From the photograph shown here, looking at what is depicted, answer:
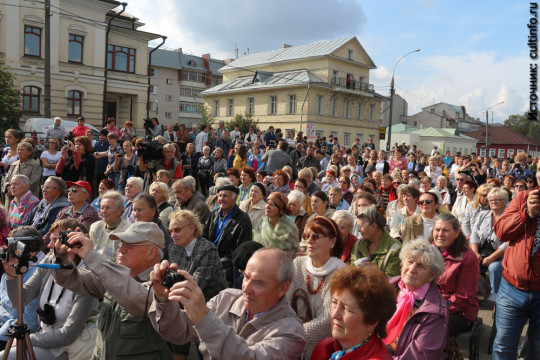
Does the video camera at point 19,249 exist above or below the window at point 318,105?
below

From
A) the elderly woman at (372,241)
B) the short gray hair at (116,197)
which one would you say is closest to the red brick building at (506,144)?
the elderly woman at (372,241)

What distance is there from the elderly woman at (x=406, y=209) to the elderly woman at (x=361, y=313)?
163 inches

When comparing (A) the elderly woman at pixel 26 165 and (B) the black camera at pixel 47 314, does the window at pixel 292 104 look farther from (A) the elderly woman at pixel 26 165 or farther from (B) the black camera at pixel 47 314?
(B) the black camera at pixel 47 314

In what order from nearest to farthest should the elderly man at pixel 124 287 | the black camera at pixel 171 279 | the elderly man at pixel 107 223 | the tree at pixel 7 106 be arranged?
the black camera at pixel 171 279
the elderly man at pixel 124 287
the elderly man at pixel 107 223
the tree at pixel 7 106

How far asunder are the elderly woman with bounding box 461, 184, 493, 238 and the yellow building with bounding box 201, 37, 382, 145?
36.0m

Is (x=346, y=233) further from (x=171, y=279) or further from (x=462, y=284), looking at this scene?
(x=171, y=279)

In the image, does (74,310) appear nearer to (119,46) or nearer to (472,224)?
(472,224)

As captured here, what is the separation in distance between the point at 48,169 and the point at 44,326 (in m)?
6.66

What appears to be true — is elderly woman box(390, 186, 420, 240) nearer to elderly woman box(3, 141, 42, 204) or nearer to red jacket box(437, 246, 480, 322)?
red jacket box(437, 246, 480, 322)

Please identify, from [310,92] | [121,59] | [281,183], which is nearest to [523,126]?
[310,92]

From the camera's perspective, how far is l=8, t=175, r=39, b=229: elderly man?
6391 mm

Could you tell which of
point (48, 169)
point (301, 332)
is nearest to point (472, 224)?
point (301, 332)

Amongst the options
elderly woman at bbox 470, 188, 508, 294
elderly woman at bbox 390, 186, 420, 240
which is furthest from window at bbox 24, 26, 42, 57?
elderly woman at bbox 470, 188, 508, 294

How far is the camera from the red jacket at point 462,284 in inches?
154
